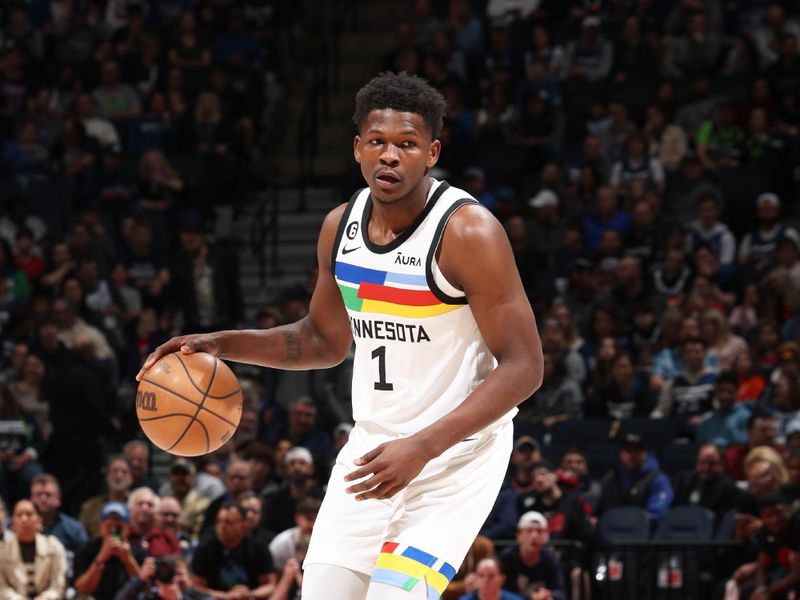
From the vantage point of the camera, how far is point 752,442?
12180 mm

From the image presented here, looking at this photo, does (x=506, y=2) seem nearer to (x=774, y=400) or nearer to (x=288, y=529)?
(x=774, y=400)

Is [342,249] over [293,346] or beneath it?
over

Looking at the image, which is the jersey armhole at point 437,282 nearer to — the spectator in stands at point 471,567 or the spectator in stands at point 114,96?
the spectator in stands at point 471,567

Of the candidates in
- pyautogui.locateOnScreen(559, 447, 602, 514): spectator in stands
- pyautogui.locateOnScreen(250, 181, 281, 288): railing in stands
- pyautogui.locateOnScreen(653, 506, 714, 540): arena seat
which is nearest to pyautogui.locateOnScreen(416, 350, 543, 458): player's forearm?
pyautogui.locateOnScreen(653, 506, 714, 540): arena seat

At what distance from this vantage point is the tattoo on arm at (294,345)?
565cm

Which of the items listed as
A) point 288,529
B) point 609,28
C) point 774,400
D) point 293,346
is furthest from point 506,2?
point 293,346

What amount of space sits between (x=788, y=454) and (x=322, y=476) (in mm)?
3933

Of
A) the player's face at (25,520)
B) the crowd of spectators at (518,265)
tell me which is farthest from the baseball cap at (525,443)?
the player's face at (25,520)

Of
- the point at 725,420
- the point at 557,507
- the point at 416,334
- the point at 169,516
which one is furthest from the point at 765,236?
the point at 416,334

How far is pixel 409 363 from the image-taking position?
518 centimetres

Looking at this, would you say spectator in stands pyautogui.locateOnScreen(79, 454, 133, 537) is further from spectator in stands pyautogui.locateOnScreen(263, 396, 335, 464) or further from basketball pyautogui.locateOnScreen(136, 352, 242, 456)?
basketball pyautogui.locateOnScreen(136, 352, 242, 456)

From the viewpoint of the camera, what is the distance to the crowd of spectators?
11445mm

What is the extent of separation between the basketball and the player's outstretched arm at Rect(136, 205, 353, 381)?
11cm

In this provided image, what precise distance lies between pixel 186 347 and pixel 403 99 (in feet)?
3.95
